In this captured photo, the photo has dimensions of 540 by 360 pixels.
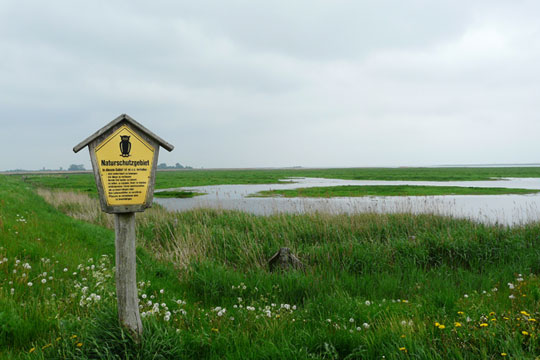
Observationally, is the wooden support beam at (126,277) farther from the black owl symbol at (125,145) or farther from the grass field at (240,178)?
the grass field at (240,178)

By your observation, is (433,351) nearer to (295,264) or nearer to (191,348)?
(191,348)

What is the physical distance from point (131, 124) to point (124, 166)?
18.7 inches

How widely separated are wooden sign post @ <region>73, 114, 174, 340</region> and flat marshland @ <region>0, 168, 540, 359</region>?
1.34 ft

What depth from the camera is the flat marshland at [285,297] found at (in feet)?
10.8

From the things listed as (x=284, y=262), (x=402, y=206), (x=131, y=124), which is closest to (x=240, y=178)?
(x=402, y=206)

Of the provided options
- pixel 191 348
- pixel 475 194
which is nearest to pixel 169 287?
pixel 191 348

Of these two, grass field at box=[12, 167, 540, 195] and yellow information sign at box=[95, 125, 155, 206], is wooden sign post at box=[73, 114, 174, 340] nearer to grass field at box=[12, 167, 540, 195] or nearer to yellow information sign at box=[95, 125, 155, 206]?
yellow information sign at box=[95, 125, 155, 206]

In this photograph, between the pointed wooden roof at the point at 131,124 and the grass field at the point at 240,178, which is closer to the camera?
the pointed wooden roof at the point at 131,124

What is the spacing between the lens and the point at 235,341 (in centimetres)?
354

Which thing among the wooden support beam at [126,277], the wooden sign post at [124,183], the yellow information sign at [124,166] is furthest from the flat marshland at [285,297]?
the yellow information sign at [124,166]

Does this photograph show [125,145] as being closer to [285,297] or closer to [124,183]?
[124,183]

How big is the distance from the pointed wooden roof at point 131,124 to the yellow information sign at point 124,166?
0.08m

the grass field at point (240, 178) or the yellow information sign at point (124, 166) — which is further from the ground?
the yellow information sign at point (124, 166)

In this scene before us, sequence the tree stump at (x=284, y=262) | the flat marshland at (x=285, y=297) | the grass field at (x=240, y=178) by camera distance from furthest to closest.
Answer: the grass field at (x=240, y=178) < the tree stump at (x=284, y=262) < the flat marshland at (x=285, y=297)
